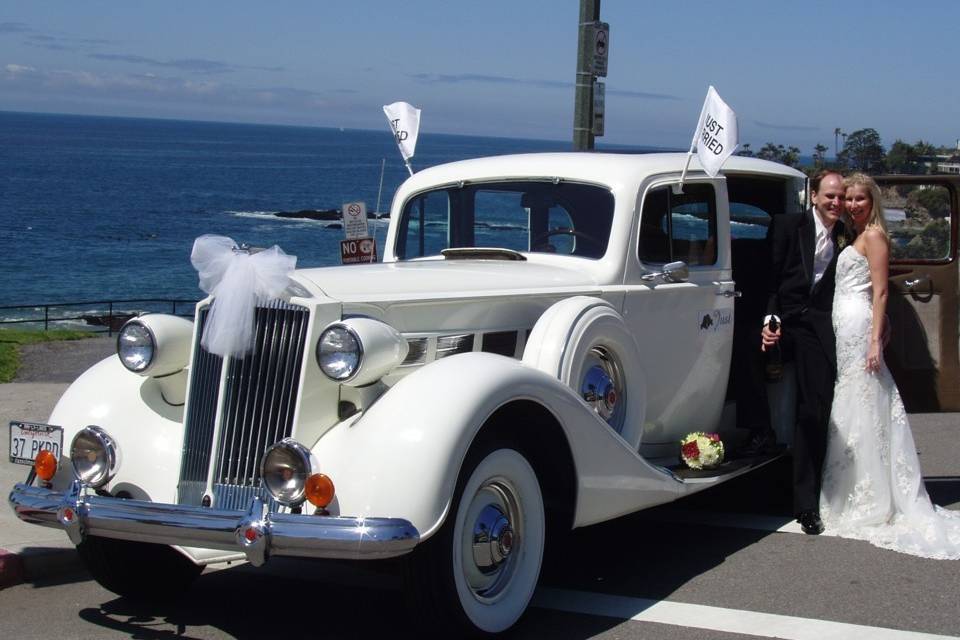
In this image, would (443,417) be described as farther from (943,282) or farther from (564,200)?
(943,282)

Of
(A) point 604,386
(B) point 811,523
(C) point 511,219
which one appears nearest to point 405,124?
(C) point 511,219

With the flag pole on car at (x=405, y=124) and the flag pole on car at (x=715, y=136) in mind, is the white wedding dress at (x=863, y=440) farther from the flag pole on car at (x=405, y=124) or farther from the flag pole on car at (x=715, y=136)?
the flag pole on car at (x=405, y=124)

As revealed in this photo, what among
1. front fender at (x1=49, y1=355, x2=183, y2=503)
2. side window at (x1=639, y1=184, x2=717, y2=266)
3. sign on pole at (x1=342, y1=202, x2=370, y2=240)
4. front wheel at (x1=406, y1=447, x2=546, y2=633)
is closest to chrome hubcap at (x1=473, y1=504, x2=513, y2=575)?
front wheel at (x1=406, y1=447, x2=546, y2=633)

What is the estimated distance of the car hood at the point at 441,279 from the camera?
16.0 feet

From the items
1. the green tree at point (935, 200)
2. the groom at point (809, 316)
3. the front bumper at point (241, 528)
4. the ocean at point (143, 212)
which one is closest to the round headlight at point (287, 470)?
the front bumper at point (241, 528)

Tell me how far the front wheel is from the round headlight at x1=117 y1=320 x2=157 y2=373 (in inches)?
60.5

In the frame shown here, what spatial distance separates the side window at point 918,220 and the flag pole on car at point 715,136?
57.8 inches

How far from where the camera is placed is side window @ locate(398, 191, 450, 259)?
6.84 m

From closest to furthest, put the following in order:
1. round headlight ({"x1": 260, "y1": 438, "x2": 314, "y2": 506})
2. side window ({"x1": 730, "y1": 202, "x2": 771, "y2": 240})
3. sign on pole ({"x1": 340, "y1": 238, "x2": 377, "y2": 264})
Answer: round headlight ({"x1": 260, "y1": 438, "x2": 314, "y2": 506}), side window ({"x1": 730, "y1": 202, "x2": 771, "y2": 240}), sign on pole ({"x1": 340, "y1": 238, "x2": 377, "y2": 264})

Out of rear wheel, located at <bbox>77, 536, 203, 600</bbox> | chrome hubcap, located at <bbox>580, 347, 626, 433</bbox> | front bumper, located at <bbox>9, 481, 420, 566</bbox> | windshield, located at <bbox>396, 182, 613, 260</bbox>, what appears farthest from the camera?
windshield, located at <bbox>396, 182, 613, 260</bbox>

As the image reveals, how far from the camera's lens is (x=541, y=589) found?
17.9 feet

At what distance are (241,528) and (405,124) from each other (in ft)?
18.0

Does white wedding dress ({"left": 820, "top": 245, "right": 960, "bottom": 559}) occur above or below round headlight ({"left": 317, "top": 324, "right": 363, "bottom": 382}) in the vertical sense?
below

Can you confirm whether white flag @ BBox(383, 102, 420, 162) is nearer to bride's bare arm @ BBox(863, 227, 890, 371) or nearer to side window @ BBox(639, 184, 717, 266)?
side window @ BBox(639, 184, 717, 266)
